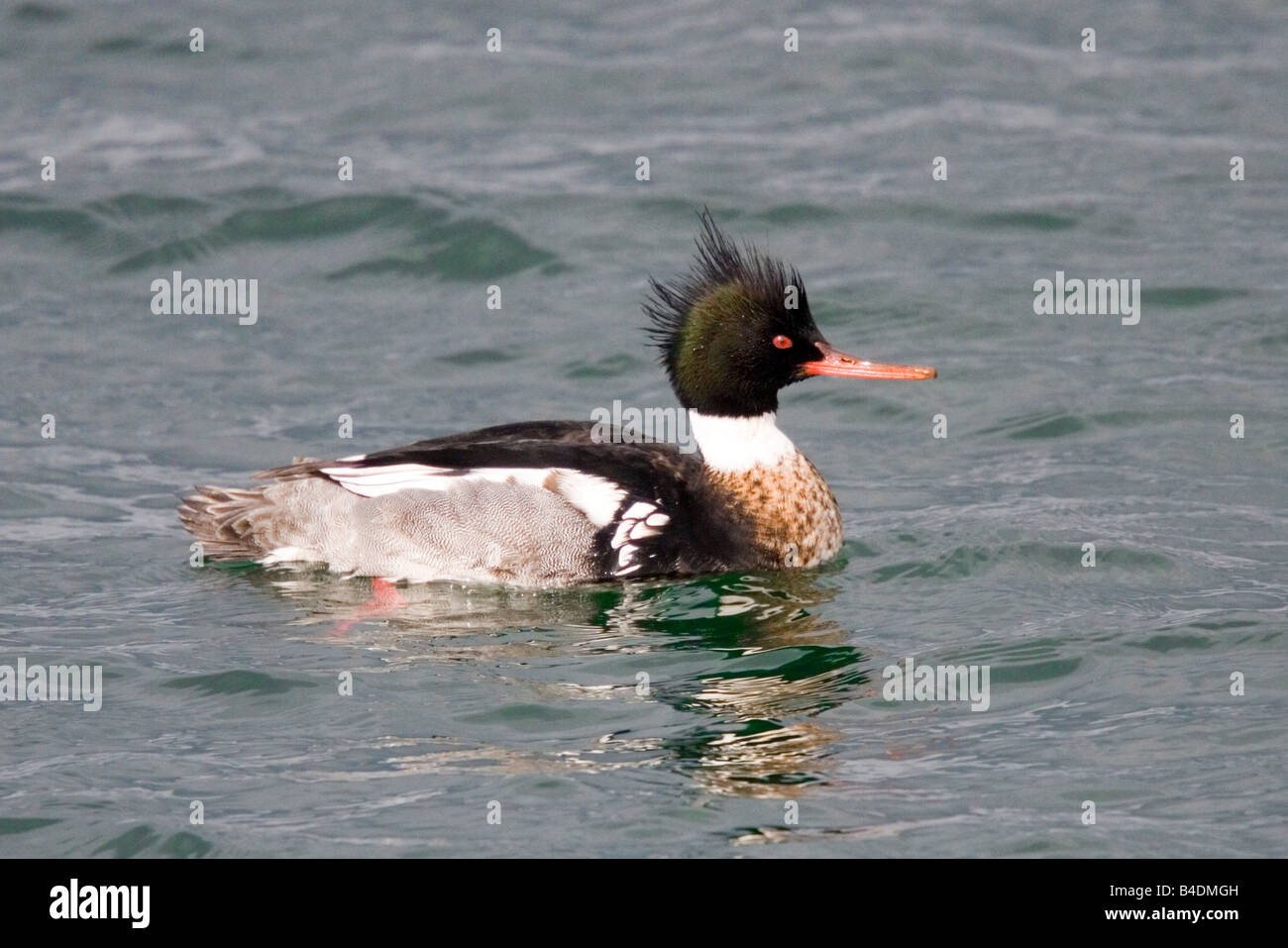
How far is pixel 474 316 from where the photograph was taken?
16062 mm

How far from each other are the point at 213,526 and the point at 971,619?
4.73 m

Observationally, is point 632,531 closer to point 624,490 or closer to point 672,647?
point 624,490

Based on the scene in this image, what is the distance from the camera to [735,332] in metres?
10.9

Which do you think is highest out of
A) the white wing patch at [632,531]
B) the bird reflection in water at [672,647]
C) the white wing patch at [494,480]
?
the white wing patch at [494,480]

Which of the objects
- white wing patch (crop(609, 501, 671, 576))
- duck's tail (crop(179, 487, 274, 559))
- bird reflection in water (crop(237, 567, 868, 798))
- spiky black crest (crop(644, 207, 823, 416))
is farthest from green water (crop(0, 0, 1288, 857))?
spiky black crest (crop(644, 207, 823, 416))

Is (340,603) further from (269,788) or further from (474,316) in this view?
(474,316)

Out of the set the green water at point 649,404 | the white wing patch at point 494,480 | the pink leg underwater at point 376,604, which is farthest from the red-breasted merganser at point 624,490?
the green water at point 649,404

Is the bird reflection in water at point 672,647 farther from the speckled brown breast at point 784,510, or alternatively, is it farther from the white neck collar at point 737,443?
the white neck collar at point 737,443

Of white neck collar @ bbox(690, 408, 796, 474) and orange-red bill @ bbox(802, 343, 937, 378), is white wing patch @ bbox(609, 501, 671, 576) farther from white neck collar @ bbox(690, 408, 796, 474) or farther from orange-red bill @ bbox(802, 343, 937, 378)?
orange-red bill @ bbox(802, 343, 937, 378)

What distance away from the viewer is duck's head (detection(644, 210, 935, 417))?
10.9 metres

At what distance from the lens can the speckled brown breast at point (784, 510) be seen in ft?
36.1

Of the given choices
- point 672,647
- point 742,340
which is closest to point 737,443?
point 742,340

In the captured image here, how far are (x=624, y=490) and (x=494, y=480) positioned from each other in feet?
2.57

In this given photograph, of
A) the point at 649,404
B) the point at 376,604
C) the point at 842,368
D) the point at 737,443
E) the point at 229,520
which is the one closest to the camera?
the point at 376,604
